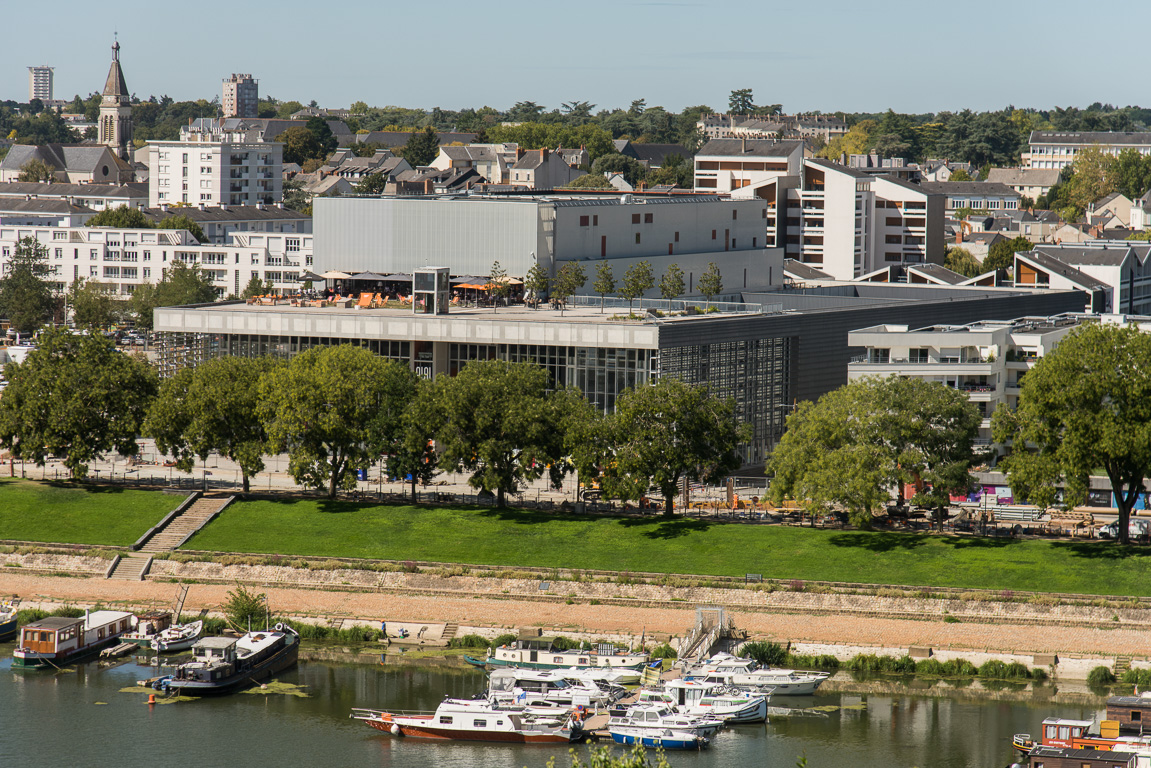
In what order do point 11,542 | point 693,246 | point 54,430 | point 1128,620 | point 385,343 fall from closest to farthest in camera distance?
point 1128,620 < point 11,542 < point 54,430 < point 385,343 < point 693,246

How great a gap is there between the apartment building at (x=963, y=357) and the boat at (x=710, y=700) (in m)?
28.7

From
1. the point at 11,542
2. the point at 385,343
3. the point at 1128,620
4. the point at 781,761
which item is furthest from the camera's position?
the point at 385,343

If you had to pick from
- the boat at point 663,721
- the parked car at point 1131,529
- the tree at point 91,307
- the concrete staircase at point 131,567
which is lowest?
the boat at point 663,721

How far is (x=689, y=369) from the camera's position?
84875 millimetres

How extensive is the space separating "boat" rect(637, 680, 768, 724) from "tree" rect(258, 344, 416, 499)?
24183mm

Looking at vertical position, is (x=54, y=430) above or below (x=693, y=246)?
below

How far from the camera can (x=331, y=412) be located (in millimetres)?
78000

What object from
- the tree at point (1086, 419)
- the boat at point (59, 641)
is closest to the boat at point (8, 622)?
the boat at point (59, 641)

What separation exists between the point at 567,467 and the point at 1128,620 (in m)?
26.5

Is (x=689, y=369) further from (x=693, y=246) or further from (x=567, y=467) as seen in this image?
(x=693, y=246)

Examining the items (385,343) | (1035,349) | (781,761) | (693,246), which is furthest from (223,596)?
(693,246)

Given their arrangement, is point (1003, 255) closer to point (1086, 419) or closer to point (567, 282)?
point (567, 282)

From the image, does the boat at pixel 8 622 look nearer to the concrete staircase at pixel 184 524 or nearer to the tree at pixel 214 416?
the concrete staircase at pixel 184 524

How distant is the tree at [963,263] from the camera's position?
6447 inches
